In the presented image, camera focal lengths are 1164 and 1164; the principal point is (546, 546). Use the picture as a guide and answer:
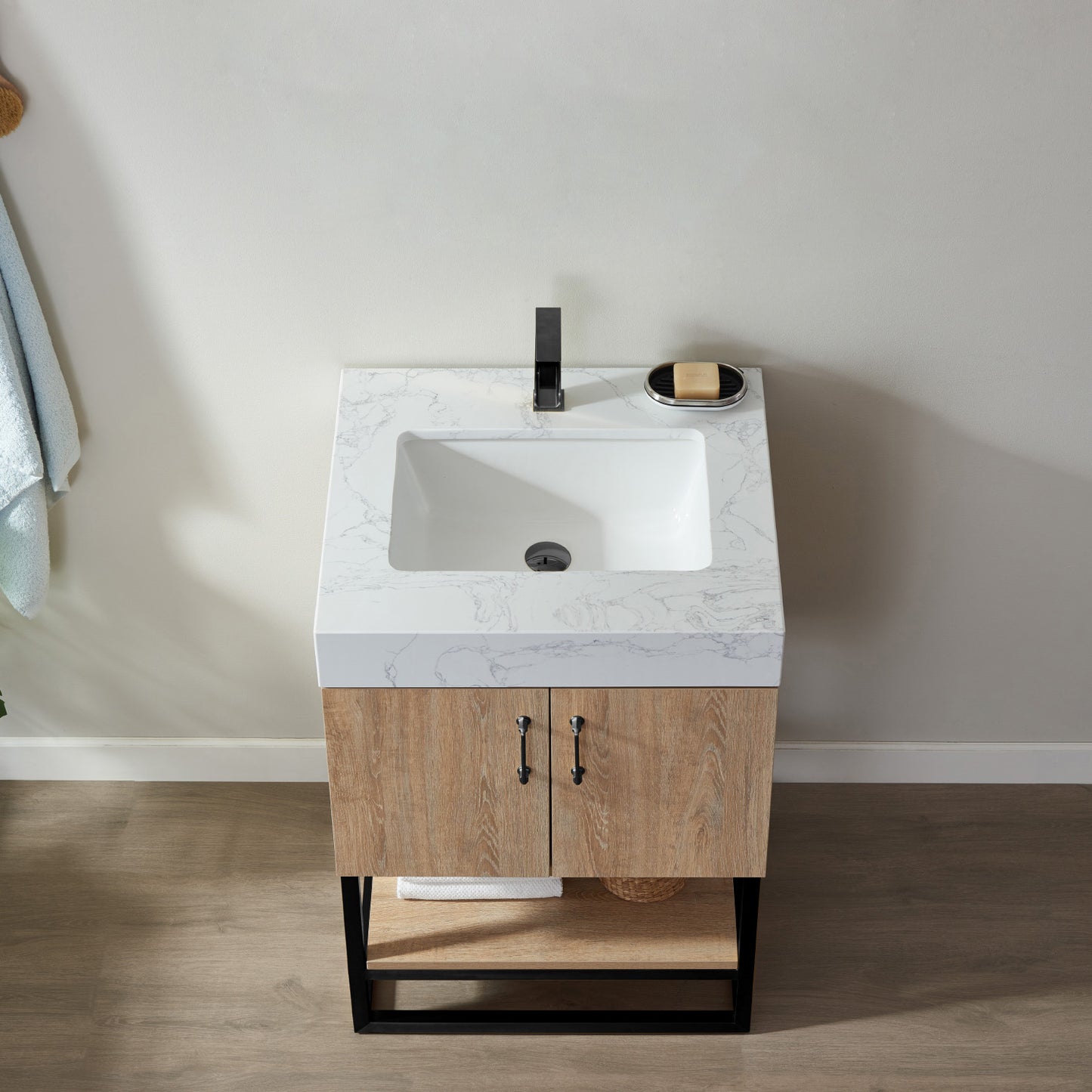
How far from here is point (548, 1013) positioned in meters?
2.01

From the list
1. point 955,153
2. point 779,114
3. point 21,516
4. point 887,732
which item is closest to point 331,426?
point 21,516

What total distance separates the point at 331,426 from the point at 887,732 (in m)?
1.27

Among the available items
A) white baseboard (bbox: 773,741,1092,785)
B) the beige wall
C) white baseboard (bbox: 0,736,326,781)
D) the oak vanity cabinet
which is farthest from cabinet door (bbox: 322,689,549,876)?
white baseboard (bbox: 773,741,1092,785)

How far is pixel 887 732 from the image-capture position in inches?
93.4

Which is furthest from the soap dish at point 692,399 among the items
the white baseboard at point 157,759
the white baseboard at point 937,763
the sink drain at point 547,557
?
the white baseboard at point 157,759

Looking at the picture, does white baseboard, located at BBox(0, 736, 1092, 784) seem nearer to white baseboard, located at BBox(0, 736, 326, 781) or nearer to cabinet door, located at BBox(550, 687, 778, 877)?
white baseboard, located at BBox(0, 736, 326, 781)

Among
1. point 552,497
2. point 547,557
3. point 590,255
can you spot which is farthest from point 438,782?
point 590,255

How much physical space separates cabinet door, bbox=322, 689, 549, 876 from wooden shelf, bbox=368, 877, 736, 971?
26 cm

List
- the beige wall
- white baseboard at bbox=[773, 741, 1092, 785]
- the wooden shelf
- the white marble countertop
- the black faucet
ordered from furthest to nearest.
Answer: white baseboard at bbox=[773, 741, 1092, 785], the wooden shelf, the black faucet, the beige wall, the white marble countertop

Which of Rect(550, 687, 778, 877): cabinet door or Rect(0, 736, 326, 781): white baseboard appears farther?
Rect(0, 736, 326, 781): white baseboard

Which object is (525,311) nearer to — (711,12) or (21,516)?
(711,12)

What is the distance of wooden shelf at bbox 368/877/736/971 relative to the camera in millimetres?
1892

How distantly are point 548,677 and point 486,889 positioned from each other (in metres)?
0.61

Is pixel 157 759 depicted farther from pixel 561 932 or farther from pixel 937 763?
pixel 937 763
